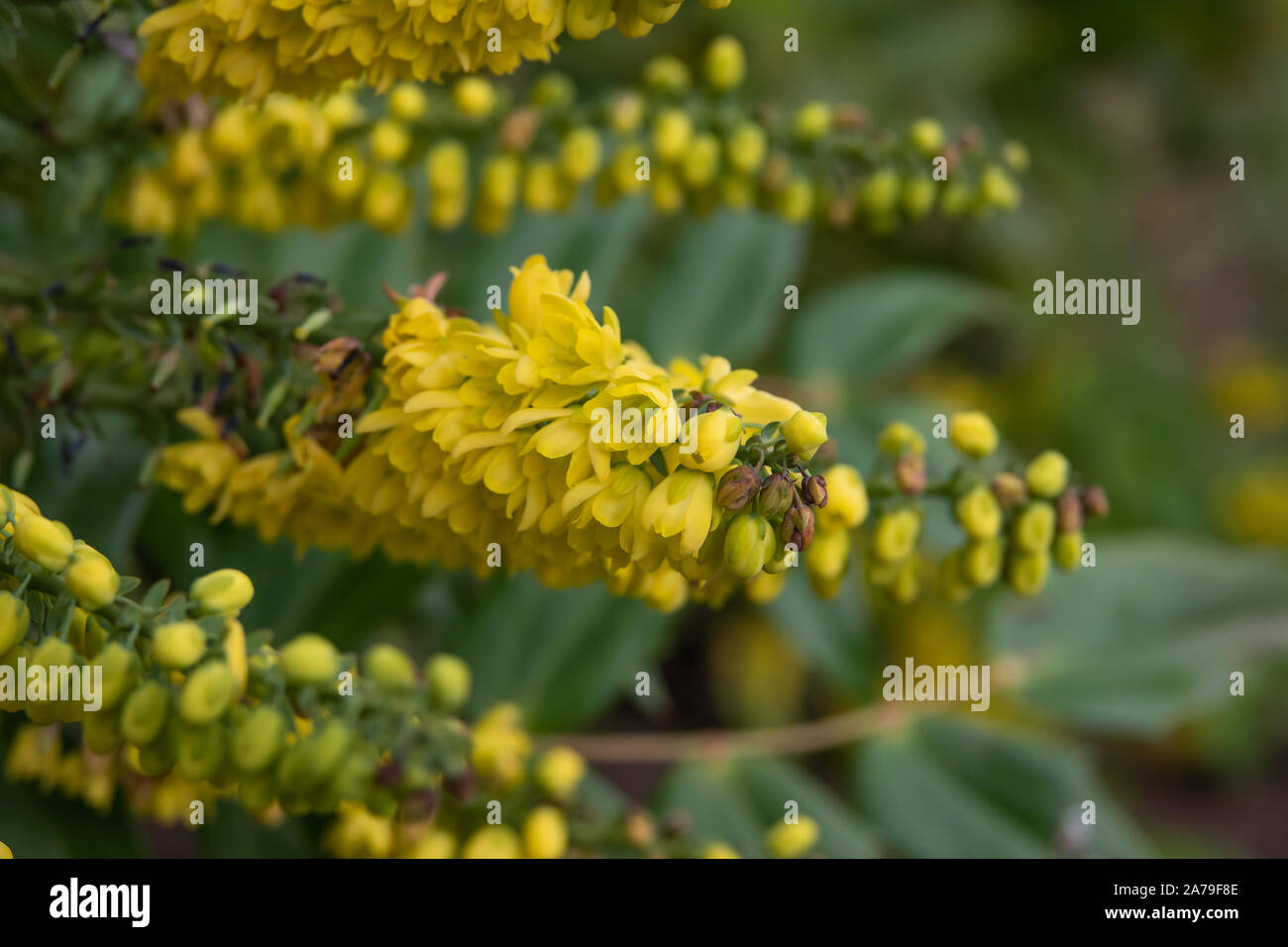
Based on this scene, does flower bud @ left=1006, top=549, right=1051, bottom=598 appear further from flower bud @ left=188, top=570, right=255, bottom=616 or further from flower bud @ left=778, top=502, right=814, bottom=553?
flower bud @ left=188, top=570, right=255, bottom=616

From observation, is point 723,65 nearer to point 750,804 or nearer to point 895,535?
point 895,535

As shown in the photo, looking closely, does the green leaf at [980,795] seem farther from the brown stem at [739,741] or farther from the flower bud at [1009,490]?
the flower bud at [1009,490]

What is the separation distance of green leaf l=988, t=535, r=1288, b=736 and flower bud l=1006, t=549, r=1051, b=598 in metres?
0.61

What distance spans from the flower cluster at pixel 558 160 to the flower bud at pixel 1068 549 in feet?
1.03

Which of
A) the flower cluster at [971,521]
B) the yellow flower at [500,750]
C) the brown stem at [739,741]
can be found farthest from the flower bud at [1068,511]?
the brown stem at [739,741]

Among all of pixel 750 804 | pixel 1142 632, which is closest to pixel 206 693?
pixel 750 804

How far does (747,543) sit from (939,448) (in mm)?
821

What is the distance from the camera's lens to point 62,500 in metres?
0.94

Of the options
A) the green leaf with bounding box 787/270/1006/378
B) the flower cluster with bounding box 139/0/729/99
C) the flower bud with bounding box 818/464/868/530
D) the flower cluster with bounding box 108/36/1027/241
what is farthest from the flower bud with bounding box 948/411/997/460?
the green leaf with bounding box 787/270/1006/378

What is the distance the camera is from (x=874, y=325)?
1572 mm

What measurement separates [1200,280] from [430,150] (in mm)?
2609

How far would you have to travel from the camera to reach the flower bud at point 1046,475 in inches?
31.1

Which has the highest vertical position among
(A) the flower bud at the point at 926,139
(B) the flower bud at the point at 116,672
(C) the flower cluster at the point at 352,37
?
(A) the flower bud at the point at 926,139
